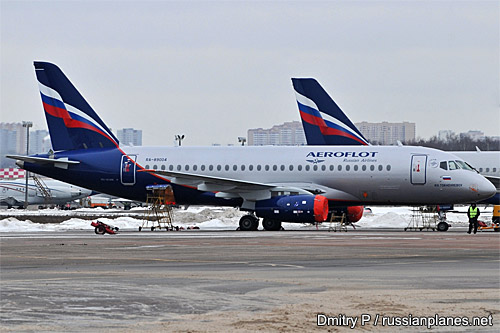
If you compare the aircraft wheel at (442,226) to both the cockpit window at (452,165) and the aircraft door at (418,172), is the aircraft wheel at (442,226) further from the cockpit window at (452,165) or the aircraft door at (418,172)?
the cockpit window at (452,165)

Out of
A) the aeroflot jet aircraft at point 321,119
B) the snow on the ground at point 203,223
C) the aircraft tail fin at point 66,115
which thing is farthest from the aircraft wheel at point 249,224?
the aeroflot jet aircraft at point 321,119

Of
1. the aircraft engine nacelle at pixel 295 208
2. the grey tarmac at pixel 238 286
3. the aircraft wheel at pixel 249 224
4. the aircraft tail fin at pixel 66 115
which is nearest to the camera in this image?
the grey tarmac at pixel 238 286

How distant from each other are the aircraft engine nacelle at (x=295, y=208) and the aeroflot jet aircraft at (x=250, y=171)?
4cm

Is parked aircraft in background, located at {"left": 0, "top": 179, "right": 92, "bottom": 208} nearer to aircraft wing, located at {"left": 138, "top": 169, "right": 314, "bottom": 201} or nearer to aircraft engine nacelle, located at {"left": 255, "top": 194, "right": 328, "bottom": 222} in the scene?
aircraft wing, located at {"left": 138, "top": 169, "right": 314, "bottom": 201}

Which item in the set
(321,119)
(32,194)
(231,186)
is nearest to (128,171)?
(231,186)

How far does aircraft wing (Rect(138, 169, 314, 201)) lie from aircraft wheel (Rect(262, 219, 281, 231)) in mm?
1166

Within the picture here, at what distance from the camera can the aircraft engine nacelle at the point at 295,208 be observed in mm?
37188

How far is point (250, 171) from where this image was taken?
4172 cm

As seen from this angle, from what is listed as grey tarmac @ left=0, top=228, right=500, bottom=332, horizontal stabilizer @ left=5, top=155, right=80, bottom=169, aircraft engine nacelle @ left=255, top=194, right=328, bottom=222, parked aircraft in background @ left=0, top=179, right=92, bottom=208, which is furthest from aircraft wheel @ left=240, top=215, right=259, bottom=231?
parked aircraft in background @ left=0, top=179, right=92, bottom=208

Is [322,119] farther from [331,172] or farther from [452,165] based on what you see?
[452,165]

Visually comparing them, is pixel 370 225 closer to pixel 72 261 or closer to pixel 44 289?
pixel 72 261

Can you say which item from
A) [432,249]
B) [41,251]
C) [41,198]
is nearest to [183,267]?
[41,251]

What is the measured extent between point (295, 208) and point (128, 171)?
9025 mm

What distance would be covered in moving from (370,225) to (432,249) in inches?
938
